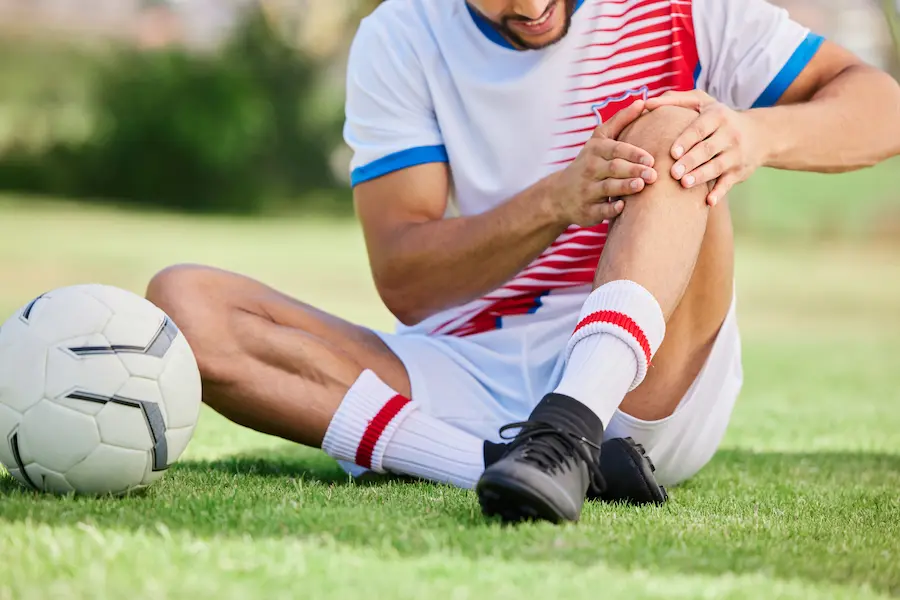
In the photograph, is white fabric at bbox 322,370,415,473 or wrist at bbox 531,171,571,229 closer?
wrist at bbox 531,171,571,229

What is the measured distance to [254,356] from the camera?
7.84 ft

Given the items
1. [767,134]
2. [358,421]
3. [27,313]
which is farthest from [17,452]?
[767,134]

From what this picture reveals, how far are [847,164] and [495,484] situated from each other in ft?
4.08

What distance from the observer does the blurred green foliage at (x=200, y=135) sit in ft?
55.6

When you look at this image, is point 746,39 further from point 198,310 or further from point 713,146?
point 198,310

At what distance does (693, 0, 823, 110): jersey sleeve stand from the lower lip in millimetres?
356

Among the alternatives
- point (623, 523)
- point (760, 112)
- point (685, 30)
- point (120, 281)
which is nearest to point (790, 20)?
point (685, 30)

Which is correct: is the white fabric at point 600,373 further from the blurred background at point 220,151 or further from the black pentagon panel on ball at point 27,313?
the blurred background at point 220,151

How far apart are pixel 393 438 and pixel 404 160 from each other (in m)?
0.68

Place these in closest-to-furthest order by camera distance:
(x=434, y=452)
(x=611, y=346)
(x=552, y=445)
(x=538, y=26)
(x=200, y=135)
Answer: (x=552, y=445) → (x=611, y=346) → (x=434, y=452) → (x=538, y=26) → (x=200, y=135)

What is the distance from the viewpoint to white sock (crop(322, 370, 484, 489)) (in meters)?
2.33

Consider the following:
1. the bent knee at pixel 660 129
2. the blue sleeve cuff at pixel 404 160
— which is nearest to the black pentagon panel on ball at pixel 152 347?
the blue sleeve cuff at pixel 404 160

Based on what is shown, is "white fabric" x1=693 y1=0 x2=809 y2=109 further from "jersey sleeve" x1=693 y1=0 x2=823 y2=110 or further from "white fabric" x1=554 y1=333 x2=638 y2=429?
"white fabric" x1=554 y1=333 x2=638 y2=429

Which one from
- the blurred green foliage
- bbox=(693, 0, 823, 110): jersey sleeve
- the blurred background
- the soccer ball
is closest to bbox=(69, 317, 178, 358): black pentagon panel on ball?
the soccer ball
